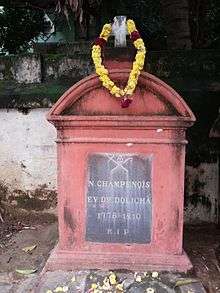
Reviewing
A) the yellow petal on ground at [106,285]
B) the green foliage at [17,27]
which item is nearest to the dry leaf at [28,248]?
the yellow petal on ground at [106,285]

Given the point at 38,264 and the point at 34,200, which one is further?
the point at 34,200

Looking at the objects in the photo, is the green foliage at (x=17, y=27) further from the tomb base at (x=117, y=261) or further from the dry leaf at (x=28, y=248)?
the tomb base at (x=117, y=261)

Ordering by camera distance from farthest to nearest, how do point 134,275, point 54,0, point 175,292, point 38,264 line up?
1. point 54,0
2. point 38,264
3. point 134,275
4. point 175,292

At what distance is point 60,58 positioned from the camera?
464 centimetres

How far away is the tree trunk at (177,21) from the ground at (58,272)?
2.06 metres

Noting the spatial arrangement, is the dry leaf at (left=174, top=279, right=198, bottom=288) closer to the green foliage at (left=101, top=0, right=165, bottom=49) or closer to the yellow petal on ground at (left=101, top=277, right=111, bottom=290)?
the yellow petal on ground at (left=101, top=277, right=111, bottom=290)

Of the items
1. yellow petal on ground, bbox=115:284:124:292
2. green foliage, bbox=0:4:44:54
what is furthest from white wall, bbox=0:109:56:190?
green foliage, bbox=0:4:44:54

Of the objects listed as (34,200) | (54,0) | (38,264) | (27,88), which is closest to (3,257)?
(38,264)

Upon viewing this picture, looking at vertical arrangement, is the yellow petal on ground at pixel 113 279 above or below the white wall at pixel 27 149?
below

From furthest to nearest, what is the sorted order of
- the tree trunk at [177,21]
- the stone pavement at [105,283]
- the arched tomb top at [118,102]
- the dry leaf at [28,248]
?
the tree trunk at [177,21] < the dry leaf at [28,248] < the arched tomb top at [118,102] < the stone pavement at [105,283]

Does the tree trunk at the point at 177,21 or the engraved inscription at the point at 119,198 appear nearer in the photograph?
the engraved inscription at the point at 119,198

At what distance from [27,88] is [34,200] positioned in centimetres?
108

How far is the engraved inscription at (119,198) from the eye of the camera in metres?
3.54

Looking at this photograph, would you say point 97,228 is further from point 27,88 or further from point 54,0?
point 54,0
